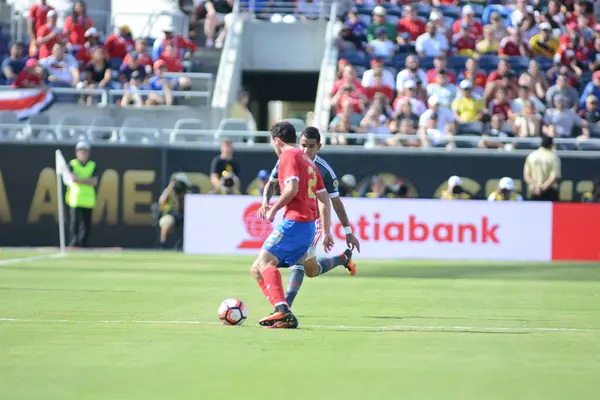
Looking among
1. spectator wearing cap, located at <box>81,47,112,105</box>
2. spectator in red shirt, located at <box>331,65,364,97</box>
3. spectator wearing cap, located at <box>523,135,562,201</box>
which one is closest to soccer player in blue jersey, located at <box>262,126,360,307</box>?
spectator wearing cap, located at <box>523,135,562,201</box>

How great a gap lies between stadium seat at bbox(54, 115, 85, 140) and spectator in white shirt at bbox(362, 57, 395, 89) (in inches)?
239

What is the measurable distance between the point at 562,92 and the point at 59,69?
11.1 meters

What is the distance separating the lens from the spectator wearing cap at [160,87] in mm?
26641

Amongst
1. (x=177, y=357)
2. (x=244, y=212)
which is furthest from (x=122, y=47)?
(x=177, y=357)

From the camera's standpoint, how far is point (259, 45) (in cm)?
2984

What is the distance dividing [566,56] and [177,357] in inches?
807

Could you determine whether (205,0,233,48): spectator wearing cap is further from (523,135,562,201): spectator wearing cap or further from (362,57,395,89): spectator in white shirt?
(523,135,562,201): spectator wearing cap

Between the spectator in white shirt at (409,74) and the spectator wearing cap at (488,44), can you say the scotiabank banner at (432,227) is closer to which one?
the spectator in white shirt at (409,74)

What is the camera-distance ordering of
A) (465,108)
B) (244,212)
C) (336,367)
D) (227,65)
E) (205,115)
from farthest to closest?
(227,65)
(205,115)
(465,108)
(244,212)
(336,367)

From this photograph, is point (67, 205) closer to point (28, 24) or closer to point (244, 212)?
point (244, 212)

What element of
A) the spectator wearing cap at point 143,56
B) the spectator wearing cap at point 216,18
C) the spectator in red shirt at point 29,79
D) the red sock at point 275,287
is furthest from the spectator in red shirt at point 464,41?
the red sock at point 275,287

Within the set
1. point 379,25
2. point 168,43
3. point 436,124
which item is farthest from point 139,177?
point 379,25

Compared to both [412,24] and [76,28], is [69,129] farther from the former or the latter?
[412,24]

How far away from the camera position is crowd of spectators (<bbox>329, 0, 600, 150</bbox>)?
24.6 metres
